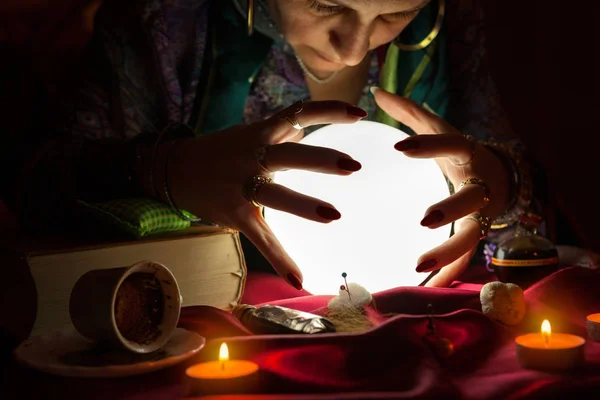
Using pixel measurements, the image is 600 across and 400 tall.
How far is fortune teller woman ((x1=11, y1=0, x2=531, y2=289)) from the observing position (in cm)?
87

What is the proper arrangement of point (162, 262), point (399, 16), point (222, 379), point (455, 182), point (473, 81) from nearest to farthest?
point (222, 379) → point (162, 262) → point (455, 182) → point (399, 16) → point (473, 81)

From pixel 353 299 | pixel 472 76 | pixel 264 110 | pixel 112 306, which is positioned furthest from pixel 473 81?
pixel 112 306

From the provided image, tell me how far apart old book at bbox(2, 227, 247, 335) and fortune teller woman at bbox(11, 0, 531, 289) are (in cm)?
5

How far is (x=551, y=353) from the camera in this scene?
1.99 ft

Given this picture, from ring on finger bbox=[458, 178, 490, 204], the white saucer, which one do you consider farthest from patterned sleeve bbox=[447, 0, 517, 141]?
the white saucer

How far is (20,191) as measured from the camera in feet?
3.40

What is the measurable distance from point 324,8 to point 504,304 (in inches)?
20.7

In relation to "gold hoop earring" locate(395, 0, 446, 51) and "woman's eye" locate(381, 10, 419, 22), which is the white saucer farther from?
"gold hoop earring" locate(395, 0, 446, 51)

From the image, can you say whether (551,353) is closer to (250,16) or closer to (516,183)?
(516,183)

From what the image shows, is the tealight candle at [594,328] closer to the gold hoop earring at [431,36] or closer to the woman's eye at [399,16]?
the woman's eye at [399,16]

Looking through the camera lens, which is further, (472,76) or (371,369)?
(472,76)

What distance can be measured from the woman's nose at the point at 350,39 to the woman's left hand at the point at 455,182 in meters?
0.11

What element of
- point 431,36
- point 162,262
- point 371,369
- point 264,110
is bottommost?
point 371,369

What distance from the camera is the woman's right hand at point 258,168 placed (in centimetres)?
79
